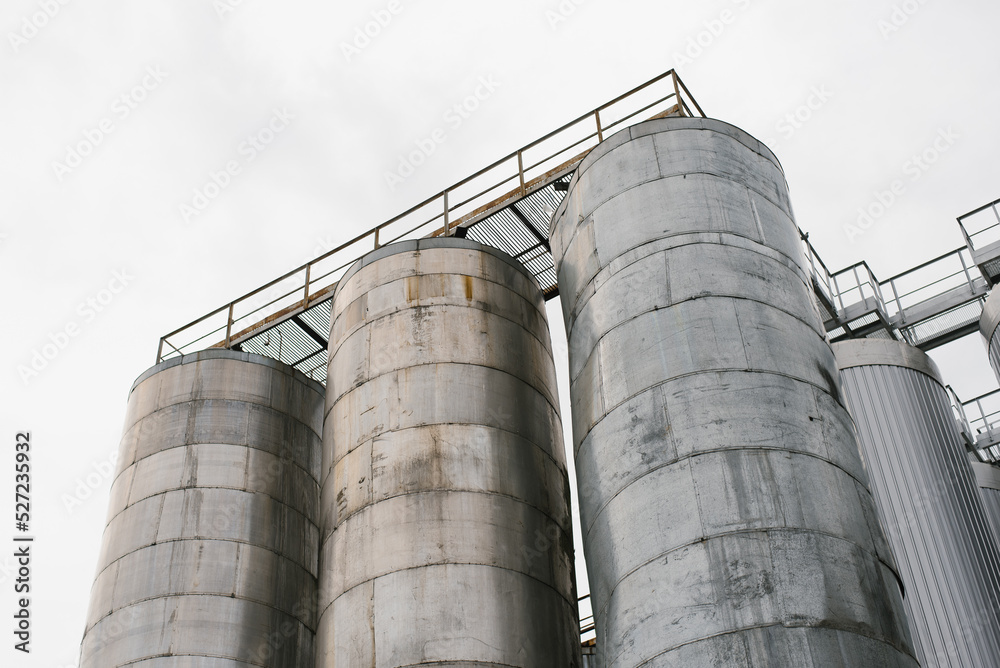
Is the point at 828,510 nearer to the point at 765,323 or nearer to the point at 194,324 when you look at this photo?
the point at 765,323

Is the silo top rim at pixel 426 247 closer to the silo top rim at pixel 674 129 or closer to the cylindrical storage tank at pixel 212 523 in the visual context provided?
the silo top rim at pixel 674 129

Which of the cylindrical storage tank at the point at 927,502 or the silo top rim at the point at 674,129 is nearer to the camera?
the silo top rim at the point at 674,129

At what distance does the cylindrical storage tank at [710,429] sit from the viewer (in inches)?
477

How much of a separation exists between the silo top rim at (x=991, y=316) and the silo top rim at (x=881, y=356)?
210cm

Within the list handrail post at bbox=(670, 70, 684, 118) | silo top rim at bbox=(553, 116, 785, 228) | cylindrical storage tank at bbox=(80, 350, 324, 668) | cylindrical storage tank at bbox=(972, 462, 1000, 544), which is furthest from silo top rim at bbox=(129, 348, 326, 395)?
cylindrical storage tank at bbox=(972, 462, 1000, 544)

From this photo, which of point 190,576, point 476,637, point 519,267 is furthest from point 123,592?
point 519,267

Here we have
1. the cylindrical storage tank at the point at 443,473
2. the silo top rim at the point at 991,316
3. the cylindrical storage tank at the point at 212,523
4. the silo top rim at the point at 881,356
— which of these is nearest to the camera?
the cylindrical storage tank at the point at 443,473

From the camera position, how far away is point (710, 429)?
535 inches

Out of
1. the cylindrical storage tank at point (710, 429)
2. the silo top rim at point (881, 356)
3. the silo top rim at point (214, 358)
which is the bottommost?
the cylindrical storage tank at point (710, 429)

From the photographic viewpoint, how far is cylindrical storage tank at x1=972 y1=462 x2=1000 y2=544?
88.4 feet

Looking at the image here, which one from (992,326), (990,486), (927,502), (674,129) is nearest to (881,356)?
(992,326)

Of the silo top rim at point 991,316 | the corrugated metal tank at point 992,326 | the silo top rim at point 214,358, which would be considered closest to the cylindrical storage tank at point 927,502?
the corrugated metal tank at point 992,326

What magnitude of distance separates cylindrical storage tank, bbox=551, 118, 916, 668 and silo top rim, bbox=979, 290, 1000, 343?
33.9 feet

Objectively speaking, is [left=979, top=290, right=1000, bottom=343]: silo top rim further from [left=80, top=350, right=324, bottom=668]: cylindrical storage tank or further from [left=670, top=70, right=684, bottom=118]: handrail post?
[left=80, top=350, right=324, bottom=668]: cylindrical storage tank
